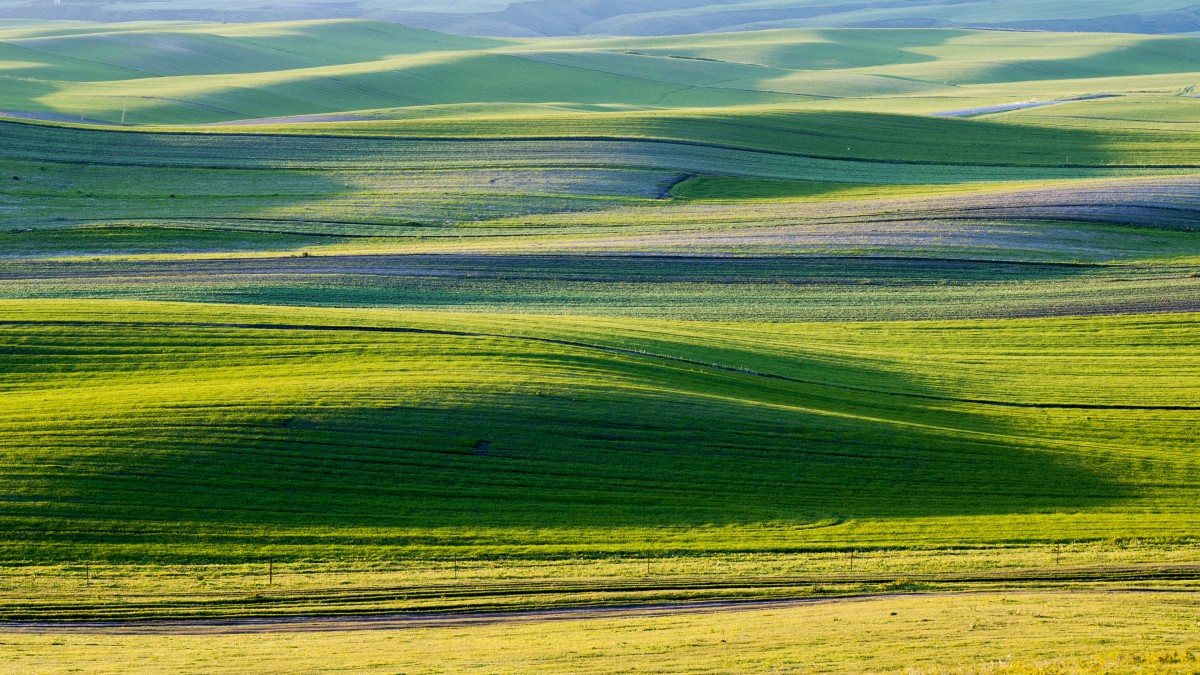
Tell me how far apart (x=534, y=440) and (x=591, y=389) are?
278 cm

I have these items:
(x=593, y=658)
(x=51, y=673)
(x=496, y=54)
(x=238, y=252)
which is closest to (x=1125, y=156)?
(x=238, y=252)

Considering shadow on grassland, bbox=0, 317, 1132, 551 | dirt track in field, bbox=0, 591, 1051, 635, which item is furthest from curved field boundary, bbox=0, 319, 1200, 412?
dirt track in field, bbox=0, 591, 1051, 635

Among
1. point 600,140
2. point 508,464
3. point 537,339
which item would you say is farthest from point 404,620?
point 600,140

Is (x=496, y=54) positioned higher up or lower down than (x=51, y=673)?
higher up

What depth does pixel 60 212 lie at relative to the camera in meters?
48.5

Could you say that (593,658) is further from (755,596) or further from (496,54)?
(496,54)

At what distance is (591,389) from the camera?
1062 inches

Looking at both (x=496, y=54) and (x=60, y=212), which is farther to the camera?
(x=496, y=54)

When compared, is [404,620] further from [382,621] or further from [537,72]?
[537,72]

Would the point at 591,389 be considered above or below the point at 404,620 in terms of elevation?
above

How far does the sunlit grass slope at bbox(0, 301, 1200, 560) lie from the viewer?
21969 millimetres

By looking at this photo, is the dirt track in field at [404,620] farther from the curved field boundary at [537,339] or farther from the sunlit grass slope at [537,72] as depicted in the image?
the sunlit grass slope at [537,72]

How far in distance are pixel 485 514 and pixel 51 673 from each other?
8678mm

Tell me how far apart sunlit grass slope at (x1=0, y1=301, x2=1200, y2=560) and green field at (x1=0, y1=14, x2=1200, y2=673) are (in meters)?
0.11
